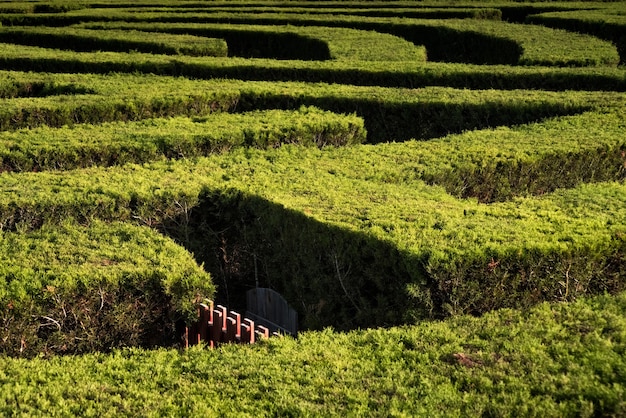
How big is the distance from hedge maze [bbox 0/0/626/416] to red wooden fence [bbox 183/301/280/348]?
6.5 inches

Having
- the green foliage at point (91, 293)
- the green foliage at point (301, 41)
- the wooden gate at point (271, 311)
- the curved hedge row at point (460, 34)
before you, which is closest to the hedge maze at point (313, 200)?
the green foliage at point (91, 293)

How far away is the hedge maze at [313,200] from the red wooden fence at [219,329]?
0.16m

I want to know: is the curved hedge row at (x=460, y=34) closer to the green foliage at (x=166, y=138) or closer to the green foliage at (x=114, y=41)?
the green foliage at (x=114, y=41)

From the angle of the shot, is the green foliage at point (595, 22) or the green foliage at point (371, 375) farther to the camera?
the green foliage at point (595, 22)

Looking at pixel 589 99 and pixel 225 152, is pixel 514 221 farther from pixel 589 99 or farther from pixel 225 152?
pixel 589 99

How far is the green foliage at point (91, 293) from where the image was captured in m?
7.07

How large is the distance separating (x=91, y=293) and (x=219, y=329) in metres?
1.15

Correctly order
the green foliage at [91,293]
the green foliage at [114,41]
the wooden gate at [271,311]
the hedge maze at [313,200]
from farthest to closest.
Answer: the green foliage at [114,41] < the wooden gate at [271,311] < the hedge maze at [313,200] < the green foliage at [91,293]

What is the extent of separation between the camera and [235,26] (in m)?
25.6

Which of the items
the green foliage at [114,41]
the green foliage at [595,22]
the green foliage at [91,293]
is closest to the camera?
the green foliage at [91,293]

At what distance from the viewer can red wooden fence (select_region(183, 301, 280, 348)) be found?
748 centimetres

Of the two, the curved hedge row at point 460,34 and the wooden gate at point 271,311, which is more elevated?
the curved hedge row at point 460,34

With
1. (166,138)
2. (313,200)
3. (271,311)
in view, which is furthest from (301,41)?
(271,311)

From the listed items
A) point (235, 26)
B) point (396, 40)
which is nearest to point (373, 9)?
point (235, 26)
